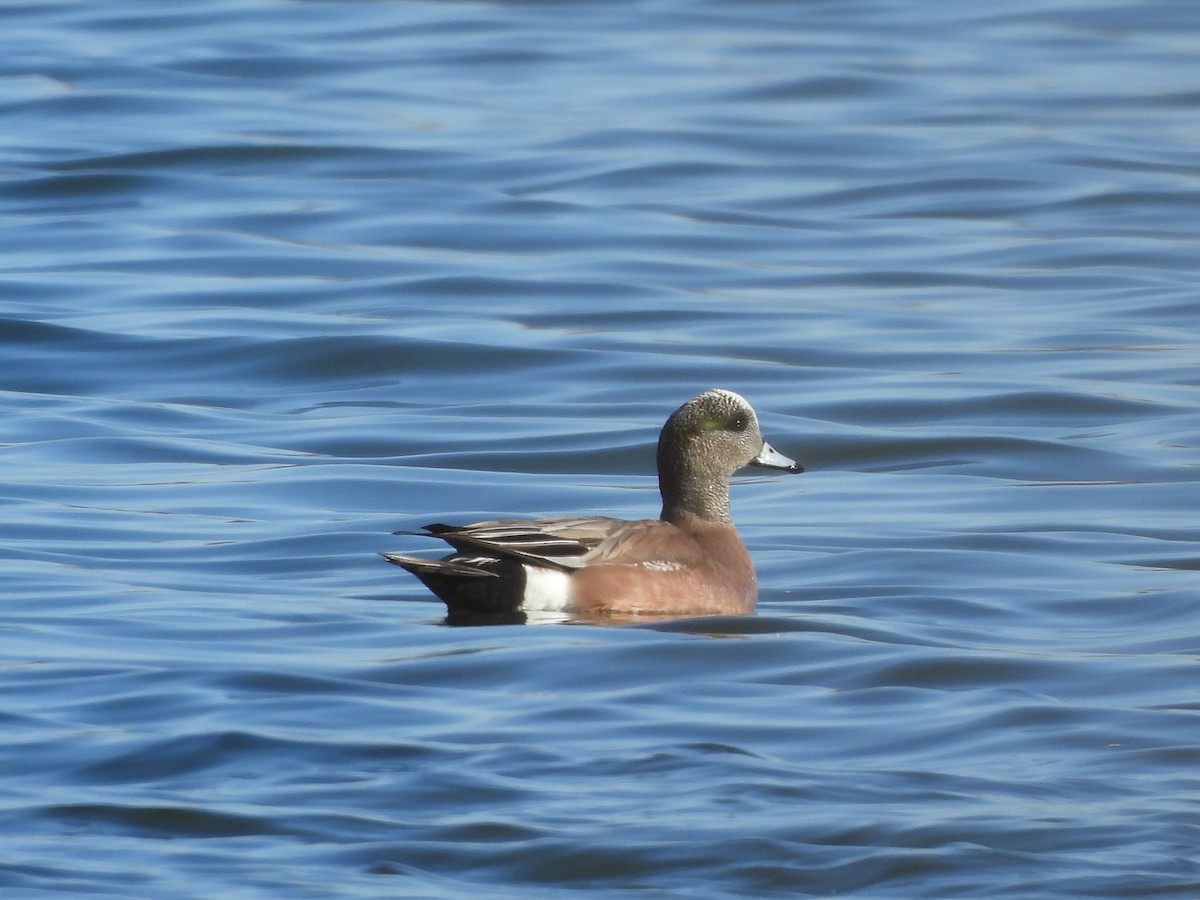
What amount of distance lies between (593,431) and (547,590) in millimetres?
3641

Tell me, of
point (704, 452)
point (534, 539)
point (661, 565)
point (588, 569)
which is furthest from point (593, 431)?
point (534, 539)

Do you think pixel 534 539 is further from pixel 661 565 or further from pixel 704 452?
pixel 704 452

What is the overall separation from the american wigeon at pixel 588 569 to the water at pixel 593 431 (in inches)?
6.9

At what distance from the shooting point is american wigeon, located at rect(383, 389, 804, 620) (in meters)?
8.52

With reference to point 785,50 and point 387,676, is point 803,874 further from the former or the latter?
point 785,50

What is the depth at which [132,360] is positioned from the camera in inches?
541

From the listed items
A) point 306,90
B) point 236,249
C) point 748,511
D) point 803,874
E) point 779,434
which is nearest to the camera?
point 803,874

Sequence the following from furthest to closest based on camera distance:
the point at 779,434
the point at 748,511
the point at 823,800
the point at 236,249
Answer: the point at 236,249 < the point at 779,434 < the point at 748,511 < the point at 823,800

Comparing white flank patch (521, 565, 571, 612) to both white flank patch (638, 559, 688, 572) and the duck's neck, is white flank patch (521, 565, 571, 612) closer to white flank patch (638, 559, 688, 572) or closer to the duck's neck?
white flank patch (638, 559, 688, 572)

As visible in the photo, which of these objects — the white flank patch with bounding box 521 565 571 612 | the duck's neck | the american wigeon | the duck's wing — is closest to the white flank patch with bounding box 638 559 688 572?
the american wigeon

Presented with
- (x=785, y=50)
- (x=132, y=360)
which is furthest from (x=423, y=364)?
(x=785, y=50)

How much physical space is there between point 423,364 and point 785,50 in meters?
11.6

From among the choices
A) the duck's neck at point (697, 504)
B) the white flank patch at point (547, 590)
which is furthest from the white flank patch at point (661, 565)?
the duck's neck at point (697, 504)

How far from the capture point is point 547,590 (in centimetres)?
865
